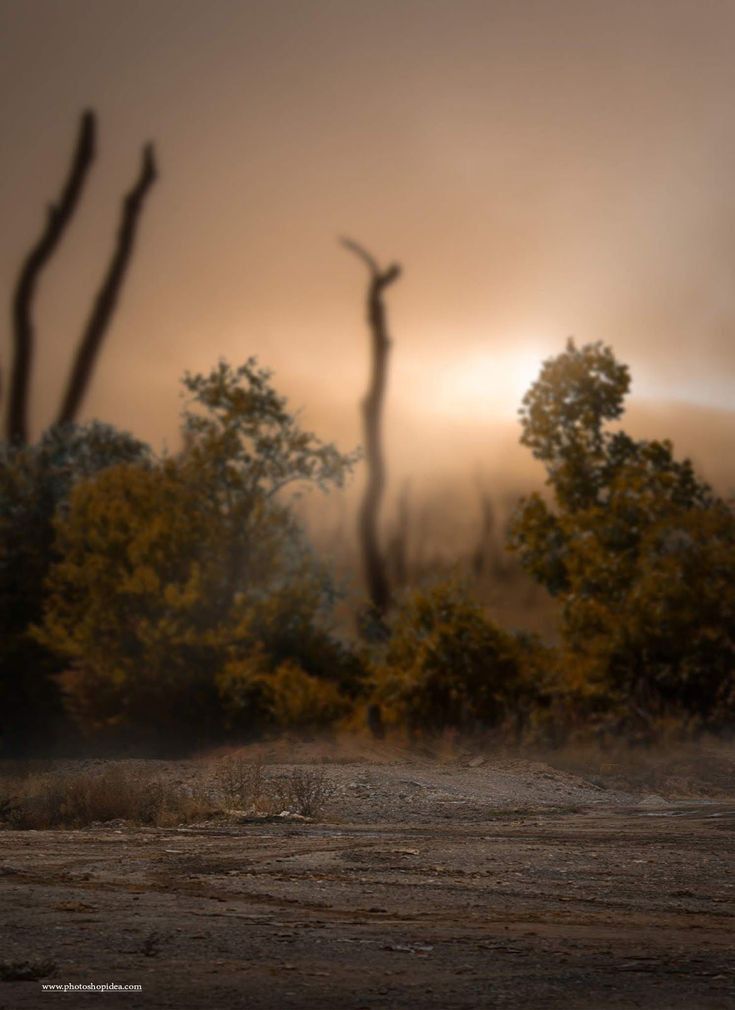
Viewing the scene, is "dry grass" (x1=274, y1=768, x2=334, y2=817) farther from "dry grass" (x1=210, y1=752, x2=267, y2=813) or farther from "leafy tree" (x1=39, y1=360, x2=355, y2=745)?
"leafy tree" (x1=39, y1=360, x2=355, y2=745)

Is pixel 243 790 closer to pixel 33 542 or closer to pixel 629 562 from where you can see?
pixel 629 562

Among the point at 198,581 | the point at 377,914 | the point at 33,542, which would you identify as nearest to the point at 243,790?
the point at 377,914

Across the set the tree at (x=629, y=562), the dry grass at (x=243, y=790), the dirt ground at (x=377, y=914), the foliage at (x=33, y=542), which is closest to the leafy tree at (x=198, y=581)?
the foliage at (x=33, y=542)

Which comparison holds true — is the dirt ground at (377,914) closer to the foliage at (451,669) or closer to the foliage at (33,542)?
the foliage at (451,669)

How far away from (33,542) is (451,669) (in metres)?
16.0

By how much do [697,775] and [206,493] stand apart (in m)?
16.2

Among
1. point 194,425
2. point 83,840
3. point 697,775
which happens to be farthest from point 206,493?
point 83,840

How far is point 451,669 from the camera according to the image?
98.4 feet

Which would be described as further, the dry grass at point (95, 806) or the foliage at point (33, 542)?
the foliage at point (33, 542)

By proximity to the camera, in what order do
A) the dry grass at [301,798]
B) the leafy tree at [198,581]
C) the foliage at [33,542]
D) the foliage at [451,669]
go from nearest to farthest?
the dry grass at [301,798] → the foliage at [451,669] → the leafy tree at [198,581] → the foliage at [33,542]

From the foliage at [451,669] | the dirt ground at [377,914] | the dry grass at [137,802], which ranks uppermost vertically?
the foliage at [451,669]

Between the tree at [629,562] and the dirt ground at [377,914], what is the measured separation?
1190 centimetres

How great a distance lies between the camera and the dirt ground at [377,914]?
19.9ft

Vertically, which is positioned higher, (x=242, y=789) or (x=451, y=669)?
(x=451, y=669)
